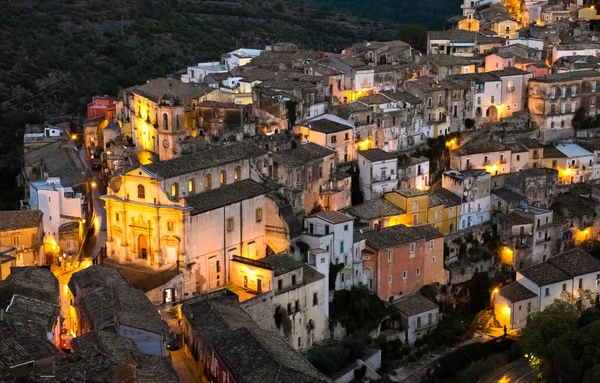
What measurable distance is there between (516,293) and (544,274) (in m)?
1.37

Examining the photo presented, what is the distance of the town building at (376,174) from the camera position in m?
44.8

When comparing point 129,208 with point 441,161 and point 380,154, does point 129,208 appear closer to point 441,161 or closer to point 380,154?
point 380,154

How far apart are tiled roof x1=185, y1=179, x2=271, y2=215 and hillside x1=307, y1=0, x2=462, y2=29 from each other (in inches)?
2377

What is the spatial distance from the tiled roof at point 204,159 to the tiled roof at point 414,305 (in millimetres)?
7163

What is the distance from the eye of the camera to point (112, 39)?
73.4 meters

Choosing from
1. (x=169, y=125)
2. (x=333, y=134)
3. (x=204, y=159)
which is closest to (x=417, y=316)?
(x=333, y=134)

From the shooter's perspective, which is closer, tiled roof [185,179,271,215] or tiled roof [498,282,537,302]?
tiled roof [185,179,271,215]

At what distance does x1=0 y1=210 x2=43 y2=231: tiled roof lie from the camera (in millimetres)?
37531

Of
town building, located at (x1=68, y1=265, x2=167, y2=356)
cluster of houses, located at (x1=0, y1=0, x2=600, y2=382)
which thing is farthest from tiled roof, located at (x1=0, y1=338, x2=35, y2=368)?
town building, located at (x1=68, y1=265, x2=167, y2=356)

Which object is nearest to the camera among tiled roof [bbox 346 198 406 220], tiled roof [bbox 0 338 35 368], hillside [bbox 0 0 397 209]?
tiled roof [bbox 0 338 35 368]

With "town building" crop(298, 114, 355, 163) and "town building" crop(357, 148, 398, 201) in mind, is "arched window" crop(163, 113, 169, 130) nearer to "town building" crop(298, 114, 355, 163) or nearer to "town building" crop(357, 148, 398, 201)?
"town building" crop(298, 114, 355, 163)

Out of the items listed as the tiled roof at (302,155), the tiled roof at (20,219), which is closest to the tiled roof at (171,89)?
the tiled roof at (302,155)

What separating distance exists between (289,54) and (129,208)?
23.3m

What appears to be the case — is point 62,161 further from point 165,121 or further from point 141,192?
point 141,192
